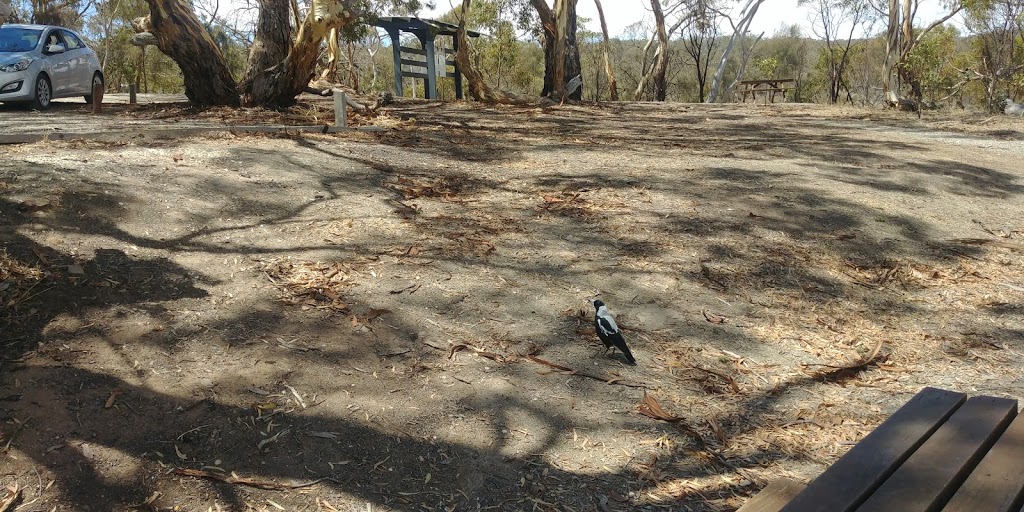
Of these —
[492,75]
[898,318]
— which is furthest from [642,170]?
[492,75]

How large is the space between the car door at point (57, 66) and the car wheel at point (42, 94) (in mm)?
137

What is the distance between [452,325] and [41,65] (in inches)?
424

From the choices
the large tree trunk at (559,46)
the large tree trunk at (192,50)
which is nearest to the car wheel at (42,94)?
the large tree trunk at (192,50)

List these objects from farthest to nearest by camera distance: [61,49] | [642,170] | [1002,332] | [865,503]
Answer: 1. [61,49]
2. [642,170]
3. [1002,332]
4. [865,503]

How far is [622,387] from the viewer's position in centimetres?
356

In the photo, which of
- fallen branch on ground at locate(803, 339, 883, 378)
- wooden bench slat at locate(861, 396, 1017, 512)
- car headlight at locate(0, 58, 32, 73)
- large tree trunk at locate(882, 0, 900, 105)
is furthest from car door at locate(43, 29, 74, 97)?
large tree trunk at locate(882, 0, 900, 105)

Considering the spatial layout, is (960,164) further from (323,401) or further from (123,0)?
(123,0)

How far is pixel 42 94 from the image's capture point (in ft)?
38.0

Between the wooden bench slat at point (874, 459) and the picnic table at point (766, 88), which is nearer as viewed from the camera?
the wooden bench slat at point (874, 459)

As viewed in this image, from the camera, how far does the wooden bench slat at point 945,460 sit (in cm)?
183

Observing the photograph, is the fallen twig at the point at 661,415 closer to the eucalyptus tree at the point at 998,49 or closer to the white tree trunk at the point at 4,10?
the white tree trunk at the point at 4,10

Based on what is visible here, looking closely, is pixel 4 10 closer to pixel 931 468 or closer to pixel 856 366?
pixel 931 468

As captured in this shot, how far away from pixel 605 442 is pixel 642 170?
477 centimetres

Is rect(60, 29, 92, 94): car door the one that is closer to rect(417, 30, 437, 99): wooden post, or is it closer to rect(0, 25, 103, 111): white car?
rect(0, 25, 103, 111): white car
